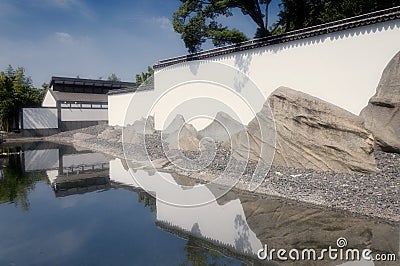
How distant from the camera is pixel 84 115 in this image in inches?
1062

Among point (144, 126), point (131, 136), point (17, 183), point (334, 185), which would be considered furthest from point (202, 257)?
point (144, 126)

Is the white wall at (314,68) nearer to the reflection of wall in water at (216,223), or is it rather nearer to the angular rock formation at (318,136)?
the angular rock formation at (318,136)

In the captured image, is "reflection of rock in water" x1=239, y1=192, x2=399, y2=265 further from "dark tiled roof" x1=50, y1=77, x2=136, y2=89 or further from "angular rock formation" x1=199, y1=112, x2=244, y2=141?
"dark tiled roof" x1=50, y1=77, x2=136, y2=89

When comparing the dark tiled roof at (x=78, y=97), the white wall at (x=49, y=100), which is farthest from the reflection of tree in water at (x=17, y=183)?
the white wall at (x=49, y=100)

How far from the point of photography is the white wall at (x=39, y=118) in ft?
78.9

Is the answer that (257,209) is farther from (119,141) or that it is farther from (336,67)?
(119,141)

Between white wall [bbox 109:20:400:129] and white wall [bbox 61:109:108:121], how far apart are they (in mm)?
14075

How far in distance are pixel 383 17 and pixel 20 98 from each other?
2500cm

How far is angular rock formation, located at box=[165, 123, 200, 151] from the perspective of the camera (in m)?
11.9

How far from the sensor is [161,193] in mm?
8062

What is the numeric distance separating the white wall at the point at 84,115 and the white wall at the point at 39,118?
0.78 m

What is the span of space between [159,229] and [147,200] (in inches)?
79.1

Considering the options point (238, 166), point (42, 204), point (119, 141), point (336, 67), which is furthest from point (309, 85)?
point (119, 141)

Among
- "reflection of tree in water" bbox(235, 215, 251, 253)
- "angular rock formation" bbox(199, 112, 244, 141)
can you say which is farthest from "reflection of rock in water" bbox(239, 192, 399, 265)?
"angular rock formation" bbox(199, 112, 244, 141)
